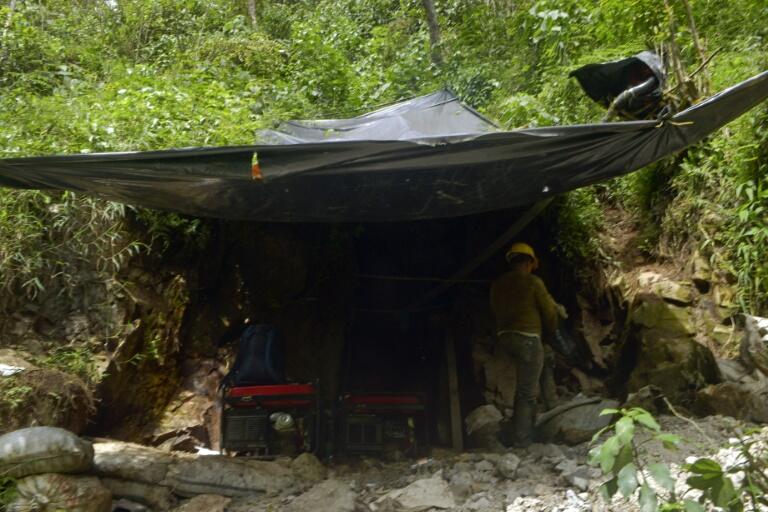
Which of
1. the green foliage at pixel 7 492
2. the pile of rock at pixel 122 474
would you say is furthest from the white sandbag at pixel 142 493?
the green foliage at pixel 7 492

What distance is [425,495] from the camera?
4.23 metres

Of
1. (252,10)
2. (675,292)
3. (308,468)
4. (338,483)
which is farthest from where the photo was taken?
(252,10)

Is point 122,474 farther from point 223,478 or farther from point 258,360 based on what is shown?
point 258,360

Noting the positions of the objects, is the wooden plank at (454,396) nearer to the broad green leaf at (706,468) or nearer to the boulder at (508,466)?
the boulder at (508,466)

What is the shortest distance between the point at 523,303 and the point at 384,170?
6.64 feet

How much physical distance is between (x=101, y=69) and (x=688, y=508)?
29.3 feet

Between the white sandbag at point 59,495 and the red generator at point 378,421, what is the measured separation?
81.9 inches

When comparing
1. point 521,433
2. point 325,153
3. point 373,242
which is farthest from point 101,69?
point 521,433

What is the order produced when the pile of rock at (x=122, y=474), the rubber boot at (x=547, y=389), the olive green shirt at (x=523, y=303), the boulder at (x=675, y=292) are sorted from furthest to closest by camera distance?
1. the rubber boot at (x=547, y=389)
2. the olive green shirt at (x=523, y=303)
3. the boulder at (x=675, y=292)
4. the pile of rock at (x=122, y=474)

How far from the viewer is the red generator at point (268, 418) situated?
5.32m

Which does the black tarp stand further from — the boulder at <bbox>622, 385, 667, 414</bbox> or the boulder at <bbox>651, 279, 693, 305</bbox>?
the boulder at <bbox>622, 385, 667, 414</bbox>

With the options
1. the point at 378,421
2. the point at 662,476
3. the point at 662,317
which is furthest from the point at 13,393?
the point at 662,317

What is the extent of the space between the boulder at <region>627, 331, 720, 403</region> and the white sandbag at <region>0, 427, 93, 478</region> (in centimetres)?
388

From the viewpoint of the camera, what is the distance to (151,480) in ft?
14.4
